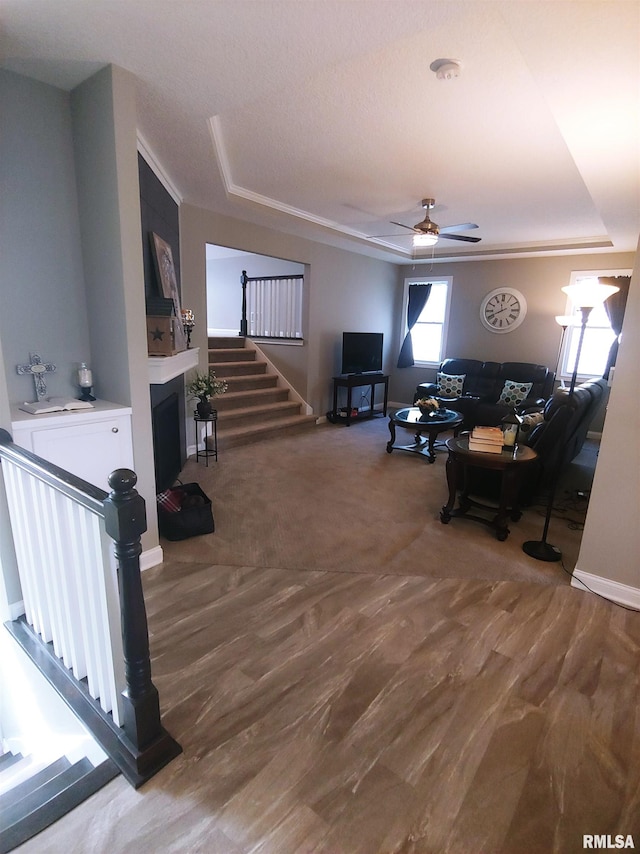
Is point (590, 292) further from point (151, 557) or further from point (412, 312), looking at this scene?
point (412, 312)

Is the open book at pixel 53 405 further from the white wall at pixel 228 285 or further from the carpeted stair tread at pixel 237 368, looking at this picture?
the white wall at pixel 228 285

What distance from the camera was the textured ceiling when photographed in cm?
168

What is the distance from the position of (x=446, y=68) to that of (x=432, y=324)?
5641mm

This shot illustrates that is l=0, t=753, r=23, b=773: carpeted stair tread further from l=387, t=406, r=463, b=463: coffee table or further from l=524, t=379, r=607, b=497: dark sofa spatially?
l=387, t=406, r=463, b=463: coffee table

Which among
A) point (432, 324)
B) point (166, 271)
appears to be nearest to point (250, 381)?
point (166, 271)

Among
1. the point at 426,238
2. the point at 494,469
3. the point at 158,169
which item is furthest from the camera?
the point at 426,238

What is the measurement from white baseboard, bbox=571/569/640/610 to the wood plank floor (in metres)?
0.09

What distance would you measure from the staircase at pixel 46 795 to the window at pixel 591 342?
6770mm

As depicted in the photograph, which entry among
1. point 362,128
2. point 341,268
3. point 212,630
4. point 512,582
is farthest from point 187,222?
point 512,582

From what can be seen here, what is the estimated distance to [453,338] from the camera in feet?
23.9

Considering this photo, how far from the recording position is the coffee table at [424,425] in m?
4.63

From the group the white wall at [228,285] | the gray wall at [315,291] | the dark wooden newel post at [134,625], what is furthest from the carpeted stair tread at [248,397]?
the dark wooden newel post at [134,625]

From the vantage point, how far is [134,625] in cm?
141

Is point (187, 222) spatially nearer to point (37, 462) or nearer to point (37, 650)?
point (37, 462)
